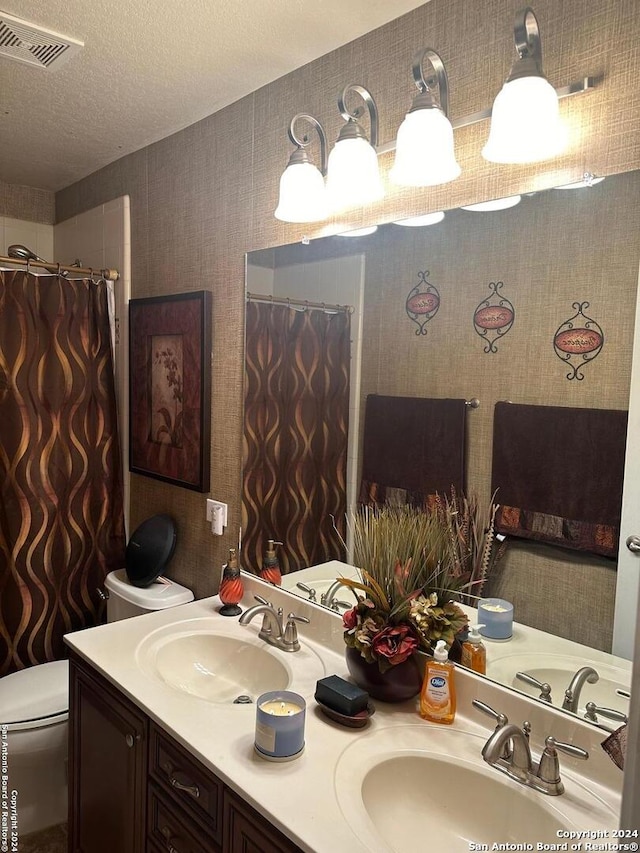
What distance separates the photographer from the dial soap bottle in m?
1.27

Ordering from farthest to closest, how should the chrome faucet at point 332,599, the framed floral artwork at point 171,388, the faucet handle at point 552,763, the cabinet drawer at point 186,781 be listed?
the framed floral artwork at point 171,388
the chrome faucet at point 332,599
the cabinet drawer at point 186,781
the faucet handle at point 552,763

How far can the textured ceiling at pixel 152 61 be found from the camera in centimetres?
146

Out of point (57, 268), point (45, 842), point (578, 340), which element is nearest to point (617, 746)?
point (578, 340)

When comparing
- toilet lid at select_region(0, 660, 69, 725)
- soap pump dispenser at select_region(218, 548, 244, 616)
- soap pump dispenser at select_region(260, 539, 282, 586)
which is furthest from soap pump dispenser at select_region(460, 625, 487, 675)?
toilet lid at select_region(0, 660, 69, 725)

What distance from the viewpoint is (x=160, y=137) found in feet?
7.37

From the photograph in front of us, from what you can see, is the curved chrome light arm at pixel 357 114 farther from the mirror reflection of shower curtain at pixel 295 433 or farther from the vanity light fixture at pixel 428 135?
the mirror reflection of shower curtain at pixel 295 433

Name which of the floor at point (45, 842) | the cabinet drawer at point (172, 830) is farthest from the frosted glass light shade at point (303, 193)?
the floor at point (45, 842)

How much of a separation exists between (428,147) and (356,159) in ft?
0.72

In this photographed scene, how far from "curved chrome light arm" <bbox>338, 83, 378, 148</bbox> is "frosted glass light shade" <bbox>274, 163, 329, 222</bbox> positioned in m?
0.14

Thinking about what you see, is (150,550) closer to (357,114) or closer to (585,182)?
(357,114)

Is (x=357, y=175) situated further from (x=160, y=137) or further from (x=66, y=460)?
(x=66, y=460)

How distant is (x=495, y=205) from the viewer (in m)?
1.28

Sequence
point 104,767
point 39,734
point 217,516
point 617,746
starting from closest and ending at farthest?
1. point 617,746
2. point 104,767
3. point 39,734
4. point 217,516

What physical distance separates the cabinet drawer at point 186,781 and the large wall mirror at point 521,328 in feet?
2.11
